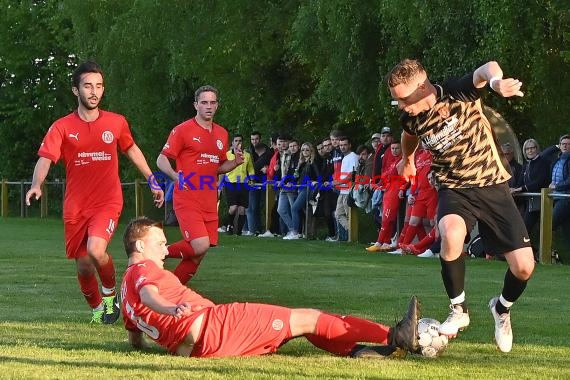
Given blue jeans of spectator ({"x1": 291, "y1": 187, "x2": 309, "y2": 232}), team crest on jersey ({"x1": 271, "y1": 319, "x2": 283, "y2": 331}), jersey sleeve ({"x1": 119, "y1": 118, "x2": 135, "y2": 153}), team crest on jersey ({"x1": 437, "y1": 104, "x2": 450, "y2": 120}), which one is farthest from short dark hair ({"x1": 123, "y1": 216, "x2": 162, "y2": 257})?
blue jeans of spectator ({"x1": 291, "y1": 187, "x2": 309, "y2": 232})

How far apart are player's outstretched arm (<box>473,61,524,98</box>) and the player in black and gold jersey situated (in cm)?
1

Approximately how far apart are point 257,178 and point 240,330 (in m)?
18.9

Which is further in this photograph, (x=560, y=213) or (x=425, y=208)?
(x=425, y=208)

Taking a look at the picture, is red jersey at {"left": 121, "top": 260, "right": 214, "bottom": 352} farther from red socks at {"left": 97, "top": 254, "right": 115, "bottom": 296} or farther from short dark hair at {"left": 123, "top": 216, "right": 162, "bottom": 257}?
red socks at {"left": 97, "top": 254, "right": 115, "bottom": 296}

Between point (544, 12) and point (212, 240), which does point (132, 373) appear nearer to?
point (212, 240)

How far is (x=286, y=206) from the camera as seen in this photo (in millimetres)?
25672

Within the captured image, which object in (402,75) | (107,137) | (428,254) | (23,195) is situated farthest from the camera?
(23,195)

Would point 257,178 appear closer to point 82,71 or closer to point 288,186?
point 288,186

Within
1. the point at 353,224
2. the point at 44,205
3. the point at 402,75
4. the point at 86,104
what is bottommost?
the point at 44,205

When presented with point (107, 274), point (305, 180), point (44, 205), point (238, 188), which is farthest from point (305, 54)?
point (44, 205)

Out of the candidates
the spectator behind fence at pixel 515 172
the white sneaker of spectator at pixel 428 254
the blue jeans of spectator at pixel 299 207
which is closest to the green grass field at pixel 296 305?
the white sneaker of spectator at pixel 428 254

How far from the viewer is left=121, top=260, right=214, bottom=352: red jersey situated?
310 inches

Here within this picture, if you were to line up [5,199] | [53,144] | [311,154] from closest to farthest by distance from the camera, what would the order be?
[53,144]
[311,154]
[5,199]

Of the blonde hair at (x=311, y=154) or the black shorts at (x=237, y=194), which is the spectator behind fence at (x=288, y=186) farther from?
the black shorts at (x=237, y=194)
